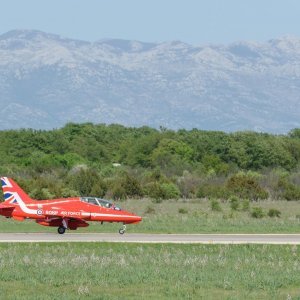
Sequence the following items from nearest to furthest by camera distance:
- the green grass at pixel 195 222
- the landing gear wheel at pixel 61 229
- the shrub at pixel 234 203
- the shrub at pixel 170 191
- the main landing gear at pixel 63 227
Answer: the main landing gear at pixel 63 227, the landing gear wheel at pixel 61 229, the green grass at pixel 195 222, the shrub at pixel 234 203, the shrub at pixel 170 191

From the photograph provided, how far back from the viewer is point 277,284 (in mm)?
23328

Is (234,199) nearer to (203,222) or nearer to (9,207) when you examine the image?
(203,222)

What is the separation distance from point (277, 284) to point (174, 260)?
5173mm

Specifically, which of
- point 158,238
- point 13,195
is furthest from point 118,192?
point 158,238

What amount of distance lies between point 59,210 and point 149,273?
14715 millimetres

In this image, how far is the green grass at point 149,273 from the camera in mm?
22109

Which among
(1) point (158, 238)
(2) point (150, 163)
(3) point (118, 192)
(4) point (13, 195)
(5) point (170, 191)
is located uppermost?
(2) point (150, 163)

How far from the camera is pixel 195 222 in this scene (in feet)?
150

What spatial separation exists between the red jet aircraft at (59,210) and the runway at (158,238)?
58 centimetres

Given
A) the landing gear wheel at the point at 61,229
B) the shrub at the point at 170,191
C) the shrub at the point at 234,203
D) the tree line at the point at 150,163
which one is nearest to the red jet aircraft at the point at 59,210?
the landing gear wheel at the point at 61,229

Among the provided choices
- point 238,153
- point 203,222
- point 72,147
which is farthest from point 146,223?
point 72,147

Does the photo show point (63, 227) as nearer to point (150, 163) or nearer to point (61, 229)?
point (61, 229)

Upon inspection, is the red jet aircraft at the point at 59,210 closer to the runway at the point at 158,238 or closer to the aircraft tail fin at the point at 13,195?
the aircraft tail fin at the point at 13,195

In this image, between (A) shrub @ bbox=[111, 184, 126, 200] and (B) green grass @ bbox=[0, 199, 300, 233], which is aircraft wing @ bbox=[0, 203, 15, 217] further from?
(A) shrub @ bbox=[111, 184, 126, 200]
